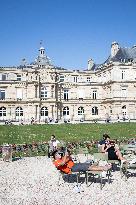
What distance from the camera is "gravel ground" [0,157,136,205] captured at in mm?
10719

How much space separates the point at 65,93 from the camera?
6106 centimetres

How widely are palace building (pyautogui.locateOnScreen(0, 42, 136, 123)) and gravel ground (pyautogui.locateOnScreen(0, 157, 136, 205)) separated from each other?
40416mm

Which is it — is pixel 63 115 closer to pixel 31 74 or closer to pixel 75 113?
pixel 75 113

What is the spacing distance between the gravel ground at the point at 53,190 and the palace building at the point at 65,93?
1591 inches

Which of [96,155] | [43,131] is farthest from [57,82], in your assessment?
[96,155]

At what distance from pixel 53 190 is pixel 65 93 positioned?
4917cm

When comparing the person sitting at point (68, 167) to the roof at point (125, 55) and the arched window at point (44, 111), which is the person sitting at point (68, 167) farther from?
the roof at point (125, 55)

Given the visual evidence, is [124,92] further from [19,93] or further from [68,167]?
[68,167]

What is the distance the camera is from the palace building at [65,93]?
57.0 m

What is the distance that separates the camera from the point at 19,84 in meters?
57.8

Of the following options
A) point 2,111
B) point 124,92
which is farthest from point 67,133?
point 124,92

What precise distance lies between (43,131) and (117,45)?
3142 centimetres

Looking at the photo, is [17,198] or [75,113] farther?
[75,113]

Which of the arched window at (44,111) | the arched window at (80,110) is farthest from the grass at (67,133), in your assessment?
the arched window at (80,110)
